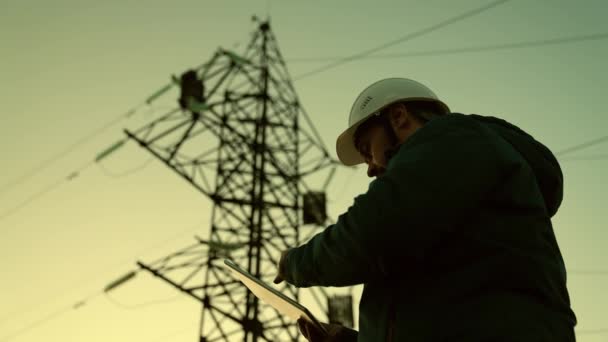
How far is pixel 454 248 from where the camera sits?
1283 millimetres

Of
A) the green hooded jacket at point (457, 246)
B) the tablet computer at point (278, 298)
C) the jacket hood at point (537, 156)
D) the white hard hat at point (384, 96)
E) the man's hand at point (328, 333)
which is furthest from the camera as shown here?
the white hard hat at point (384, 96)

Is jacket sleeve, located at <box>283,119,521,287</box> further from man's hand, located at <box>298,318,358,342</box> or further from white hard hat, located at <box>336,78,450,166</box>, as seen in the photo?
white hard hat, located at <box>336,78,450,166</box>

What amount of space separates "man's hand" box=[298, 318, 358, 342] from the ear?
0.86m

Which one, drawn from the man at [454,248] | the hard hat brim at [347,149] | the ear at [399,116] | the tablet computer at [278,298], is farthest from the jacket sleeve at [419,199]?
the hard hat brim at [347,149]

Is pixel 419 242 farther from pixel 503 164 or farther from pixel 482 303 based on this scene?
pixel 503 164

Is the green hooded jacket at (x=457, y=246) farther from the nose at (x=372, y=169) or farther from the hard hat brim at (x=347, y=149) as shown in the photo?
the hard hat brim at (x=347, y=149)

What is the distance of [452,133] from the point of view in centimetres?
133

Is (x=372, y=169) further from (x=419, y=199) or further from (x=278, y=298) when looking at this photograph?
(x=419, y=199)

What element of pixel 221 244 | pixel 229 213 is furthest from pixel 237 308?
pixel 229 213

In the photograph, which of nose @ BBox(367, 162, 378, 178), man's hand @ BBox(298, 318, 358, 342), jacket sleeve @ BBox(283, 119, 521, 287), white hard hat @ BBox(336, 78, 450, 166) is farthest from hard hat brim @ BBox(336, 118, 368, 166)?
jacket sleeve @ BBox(283, 119, 521, 287)

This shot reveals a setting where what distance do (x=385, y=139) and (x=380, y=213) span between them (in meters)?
0.70

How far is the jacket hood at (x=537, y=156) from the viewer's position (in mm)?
1509

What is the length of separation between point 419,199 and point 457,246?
0.18m

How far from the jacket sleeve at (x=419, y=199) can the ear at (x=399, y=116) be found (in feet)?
1.76
